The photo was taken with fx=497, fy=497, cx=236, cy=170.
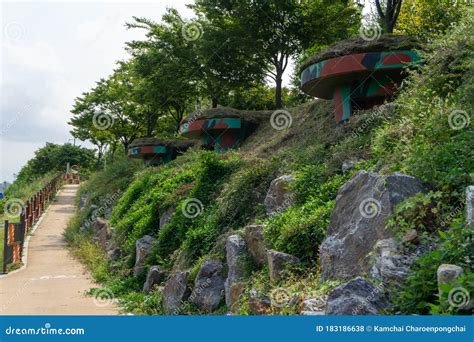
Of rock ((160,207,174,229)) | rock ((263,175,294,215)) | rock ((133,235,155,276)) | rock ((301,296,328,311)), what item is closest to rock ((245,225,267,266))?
rock ((263,175,294,215))

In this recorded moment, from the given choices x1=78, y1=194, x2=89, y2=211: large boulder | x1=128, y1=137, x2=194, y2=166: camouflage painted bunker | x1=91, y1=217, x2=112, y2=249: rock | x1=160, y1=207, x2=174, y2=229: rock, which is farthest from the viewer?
x1=78, y1=194, x2=89, y2=211: large boulder

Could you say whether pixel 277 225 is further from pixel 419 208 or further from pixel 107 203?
pixel 107 203

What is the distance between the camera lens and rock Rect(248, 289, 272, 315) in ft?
18.6

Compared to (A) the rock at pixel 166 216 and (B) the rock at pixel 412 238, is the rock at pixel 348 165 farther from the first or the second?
(A) the rock at pixel 166 216

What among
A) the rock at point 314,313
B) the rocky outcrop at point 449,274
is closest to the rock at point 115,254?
the rock at point 314,313

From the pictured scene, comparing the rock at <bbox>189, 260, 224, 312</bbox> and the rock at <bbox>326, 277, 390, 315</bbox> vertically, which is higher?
the rock at <bbox>326, 277, 390, 315</bbox>

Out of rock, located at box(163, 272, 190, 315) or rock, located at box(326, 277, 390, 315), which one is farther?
rock, located at box(163, 272, 190, 315)

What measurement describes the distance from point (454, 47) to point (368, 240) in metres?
3.56

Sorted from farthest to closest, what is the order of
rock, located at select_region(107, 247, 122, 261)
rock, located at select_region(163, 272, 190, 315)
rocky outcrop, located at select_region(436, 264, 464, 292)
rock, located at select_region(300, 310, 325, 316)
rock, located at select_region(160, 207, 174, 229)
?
rock, located at select_region(107, 247, 122, 261), rock, located at select_region(160, 207, 174, 229), rock, located at select_region(163, 272, 190, 315), rock, located at select_region(300, 310, 325, 316), rocky outcrop, located at select_region(436, 264, 464, 292)

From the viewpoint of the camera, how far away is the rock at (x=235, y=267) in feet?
23.2

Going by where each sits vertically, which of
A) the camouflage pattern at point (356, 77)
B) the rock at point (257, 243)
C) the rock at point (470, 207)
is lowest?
the rock at point (257, 243)

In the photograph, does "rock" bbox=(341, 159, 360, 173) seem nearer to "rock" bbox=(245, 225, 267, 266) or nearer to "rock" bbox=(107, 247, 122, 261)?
"rock" bbox=(245, 225, 267, 266)

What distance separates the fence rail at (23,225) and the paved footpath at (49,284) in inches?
18.0

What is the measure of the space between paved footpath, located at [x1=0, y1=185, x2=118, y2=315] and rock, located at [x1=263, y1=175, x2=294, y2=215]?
3.70 meters
